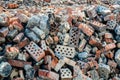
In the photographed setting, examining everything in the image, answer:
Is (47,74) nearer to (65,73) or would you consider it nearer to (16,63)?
(65,73)

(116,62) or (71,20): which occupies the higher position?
(71,20)

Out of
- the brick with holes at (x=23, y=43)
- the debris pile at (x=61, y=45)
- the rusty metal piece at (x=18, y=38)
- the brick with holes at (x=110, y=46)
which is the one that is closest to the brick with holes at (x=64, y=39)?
the debris pile at (x=61, y=45)

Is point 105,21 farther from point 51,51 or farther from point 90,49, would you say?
point 51,51

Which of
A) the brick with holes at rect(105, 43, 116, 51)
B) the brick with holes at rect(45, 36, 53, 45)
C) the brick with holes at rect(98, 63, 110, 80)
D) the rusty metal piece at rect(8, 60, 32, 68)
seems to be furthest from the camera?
the brick with holes at rect(105, 43, 116, 51)

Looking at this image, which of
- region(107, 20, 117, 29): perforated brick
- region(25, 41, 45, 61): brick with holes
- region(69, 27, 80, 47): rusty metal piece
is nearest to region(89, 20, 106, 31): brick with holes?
region(107, 20, 117, 29): perforated brick

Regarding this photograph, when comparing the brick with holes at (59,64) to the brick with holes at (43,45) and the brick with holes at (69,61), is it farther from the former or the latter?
the brick with holes at (43,45)

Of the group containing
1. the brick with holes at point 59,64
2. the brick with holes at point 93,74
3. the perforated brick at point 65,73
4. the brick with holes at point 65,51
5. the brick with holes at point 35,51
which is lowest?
the brick with holes at point 93,74

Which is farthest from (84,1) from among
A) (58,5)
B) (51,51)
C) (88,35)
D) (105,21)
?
(51,51)

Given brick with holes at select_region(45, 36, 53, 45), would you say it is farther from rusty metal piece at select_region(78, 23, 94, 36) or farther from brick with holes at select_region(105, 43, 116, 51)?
brick with holes at select_region(105, 43, 116, 51)
